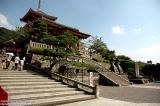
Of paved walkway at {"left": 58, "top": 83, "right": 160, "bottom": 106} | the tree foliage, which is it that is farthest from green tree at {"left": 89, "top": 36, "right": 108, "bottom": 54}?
paved walkway at {"left": 58, "top": 83, "right": 160, "bottom": 106}

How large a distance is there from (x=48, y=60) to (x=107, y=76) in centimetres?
879

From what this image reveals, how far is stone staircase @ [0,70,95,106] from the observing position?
11059mm

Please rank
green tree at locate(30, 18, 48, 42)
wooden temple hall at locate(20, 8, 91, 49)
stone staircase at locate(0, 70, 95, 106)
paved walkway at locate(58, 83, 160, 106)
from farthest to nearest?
1. wooden temple hall at locate(20, 8, 91, 49)
2. green tree at locate(30, 18, 48, 42)
3. paved walkway at locate(58, 83, 160, 106)
4. stone staircase at locate(0, 70, 95, 106)

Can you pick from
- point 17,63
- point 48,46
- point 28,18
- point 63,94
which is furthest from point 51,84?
point 28,18

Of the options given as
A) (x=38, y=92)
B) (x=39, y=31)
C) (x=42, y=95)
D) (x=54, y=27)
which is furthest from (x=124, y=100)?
(x=54, y=27)

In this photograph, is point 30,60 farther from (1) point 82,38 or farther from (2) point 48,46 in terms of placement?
(1) point 82,38

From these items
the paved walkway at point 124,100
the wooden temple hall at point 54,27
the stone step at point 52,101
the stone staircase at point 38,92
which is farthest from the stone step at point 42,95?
the wooden temple hall at point 54,27

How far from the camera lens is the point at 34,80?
15430mm

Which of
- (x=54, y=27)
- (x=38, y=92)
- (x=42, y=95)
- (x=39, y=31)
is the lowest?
(x=42, y=95)

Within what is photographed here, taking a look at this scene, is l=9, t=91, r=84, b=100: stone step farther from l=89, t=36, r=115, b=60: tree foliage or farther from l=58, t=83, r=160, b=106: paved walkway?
l=89, t=36, r=115, b=60: tree foliage

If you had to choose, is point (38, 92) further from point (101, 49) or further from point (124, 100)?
point (101, 49)

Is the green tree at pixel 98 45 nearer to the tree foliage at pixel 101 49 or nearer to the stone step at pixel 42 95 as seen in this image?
the tree foliage at pixel 101 49

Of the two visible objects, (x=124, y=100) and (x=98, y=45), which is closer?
(x=124, y=100)

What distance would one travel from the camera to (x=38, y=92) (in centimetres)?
1271
